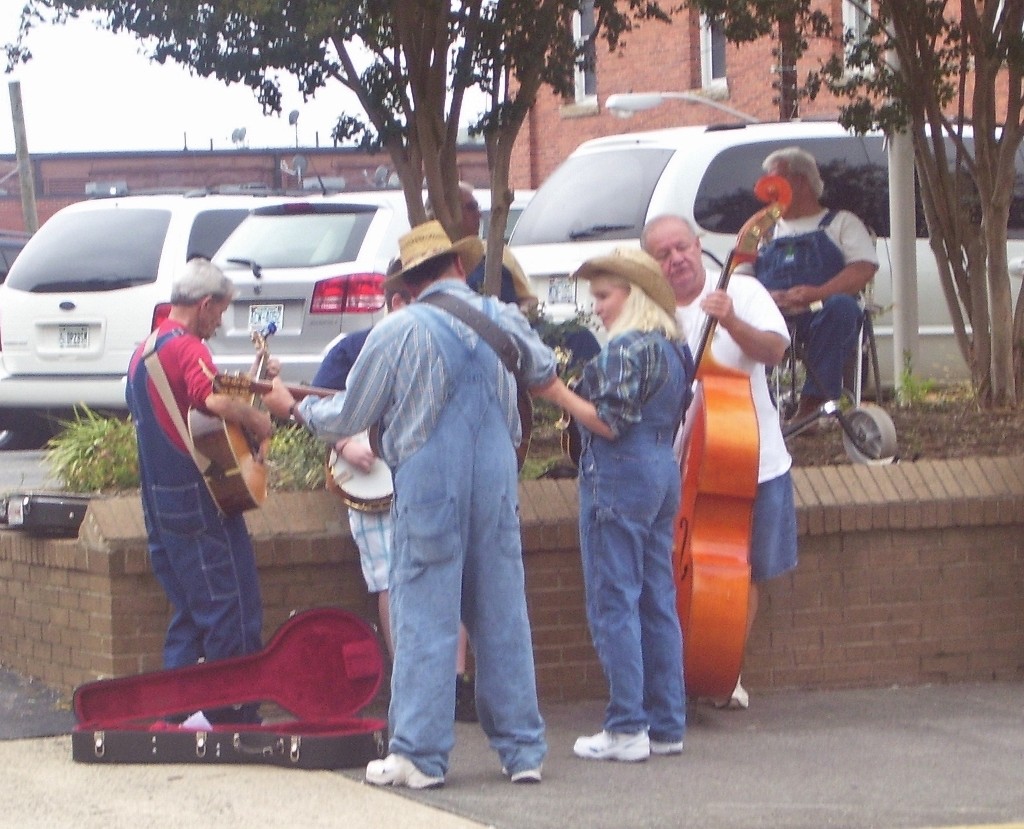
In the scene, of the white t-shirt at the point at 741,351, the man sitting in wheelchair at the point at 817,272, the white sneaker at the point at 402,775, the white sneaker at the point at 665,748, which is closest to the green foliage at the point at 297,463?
the white t-shirt at the point at 741,351

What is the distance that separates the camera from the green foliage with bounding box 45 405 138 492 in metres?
8.23

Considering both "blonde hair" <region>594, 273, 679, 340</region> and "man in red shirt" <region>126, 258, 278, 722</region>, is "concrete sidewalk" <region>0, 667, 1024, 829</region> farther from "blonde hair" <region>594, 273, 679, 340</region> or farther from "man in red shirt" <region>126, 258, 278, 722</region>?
"blonde hair" <region>594, 273, 679, 340</region>

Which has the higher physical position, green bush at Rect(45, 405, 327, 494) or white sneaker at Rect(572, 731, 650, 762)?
green bush at Rect(45, 405, 327, 494)

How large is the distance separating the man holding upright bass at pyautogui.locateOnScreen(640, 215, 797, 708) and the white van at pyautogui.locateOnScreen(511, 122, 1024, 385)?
4153mm

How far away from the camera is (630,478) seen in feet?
20.1

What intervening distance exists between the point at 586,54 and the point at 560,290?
2.14 m

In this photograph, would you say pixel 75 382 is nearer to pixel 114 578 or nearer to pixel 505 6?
pixel 505 6

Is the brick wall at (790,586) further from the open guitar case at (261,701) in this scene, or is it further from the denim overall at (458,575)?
the denim overall at (458,575)

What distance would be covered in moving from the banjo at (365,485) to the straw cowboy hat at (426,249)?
82 cm

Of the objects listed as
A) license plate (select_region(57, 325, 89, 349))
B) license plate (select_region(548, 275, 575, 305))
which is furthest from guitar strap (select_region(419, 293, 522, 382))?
license plate (select_region(57, 325, 89, 349))

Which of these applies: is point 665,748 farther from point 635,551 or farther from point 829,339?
point 829,339

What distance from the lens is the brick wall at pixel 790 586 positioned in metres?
6.98

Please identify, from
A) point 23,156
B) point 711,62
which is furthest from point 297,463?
point 23,156

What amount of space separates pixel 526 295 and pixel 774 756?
8.00 ft
